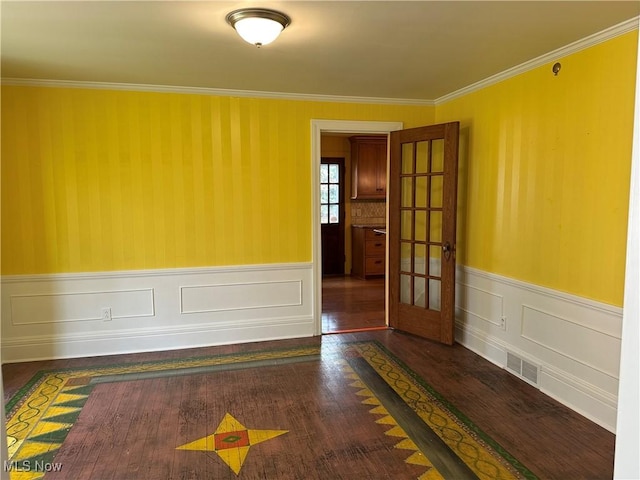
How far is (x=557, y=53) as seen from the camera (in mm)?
3041

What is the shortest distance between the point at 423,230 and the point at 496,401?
6.15ft

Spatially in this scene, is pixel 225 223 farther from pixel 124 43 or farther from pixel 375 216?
pixel 375 216

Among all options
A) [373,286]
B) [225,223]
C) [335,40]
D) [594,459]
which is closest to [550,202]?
[594,459]

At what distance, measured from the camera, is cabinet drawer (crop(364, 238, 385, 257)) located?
7.27m

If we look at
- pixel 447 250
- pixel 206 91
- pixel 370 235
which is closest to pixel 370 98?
pixel 206 91

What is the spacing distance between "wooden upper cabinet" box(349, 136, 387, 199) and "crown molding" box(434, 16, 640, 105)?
9.89 ft

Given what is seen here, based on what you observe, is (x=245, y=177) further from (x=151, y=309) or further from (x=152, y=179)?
(x=151, y=309)

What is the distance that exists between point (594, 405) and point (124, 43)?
3.85 m

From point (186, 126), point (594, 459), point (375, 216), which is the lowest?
point (594, 459)

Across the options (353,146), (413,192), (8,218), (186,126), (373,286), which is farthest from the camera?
(353,146)

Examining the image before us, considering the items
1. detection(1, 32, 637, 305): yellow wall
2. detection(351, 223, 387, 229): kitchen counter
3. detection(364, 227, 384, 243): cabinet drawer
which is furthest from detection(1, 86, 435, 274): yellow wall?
detection(351, 223, 387, 229): kitchen counter

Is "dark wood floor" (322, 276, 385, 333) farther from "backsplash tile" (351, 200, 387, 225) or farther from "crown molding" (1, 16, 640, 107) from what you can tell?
"crown molding" (1, 16, 640, 107)

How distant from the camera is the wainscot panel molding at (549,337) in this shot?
2750 millimetres

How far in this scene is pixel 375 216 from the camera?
307 inches
